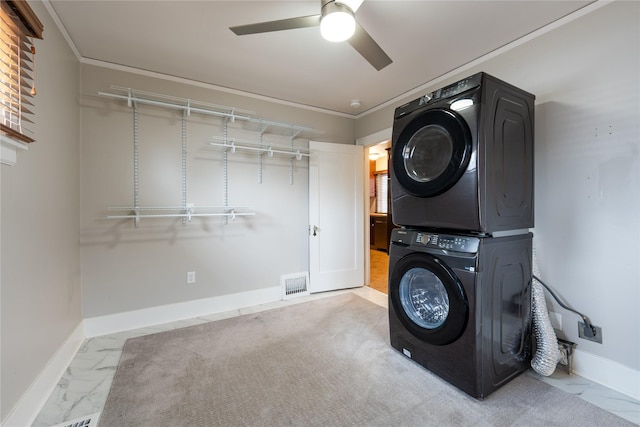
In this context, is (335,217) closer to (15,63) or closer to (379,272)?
(379,272)

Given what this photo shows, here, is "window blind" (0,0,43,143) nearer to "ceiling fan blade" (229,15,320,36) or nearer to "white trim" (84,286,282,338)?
"ceiling fan blade" (229,15,320,36)

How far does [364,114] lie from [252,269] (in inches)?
103

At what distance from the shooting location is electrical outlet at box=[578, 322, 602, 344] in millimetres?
1735

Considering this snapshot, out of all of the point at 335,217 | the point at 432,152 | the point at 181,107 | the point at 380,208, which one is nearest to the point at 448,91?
the point at 432,152

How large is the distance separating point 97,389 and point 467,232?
2.50 metres

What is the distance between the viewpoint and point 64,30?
6.53 feet

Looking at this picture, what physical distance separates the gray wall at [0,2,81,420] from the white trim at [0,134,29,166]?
0.04 m

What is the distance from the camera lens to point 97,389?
1.67 m

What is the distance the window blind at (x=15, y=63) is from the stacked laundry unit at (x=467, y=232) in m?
2.16

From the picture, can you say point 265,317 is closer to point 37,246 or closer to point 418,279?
point 418,279

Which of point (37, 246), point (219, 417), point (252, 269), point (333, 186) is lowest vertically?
point (219, 417)

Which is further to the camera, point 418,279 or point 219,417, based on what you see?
point 418,279

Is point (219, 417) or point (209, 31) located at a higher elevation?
point (209, 31)

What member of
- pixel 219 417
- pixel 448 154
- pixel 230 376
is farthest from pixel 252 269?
pixel 448 154
